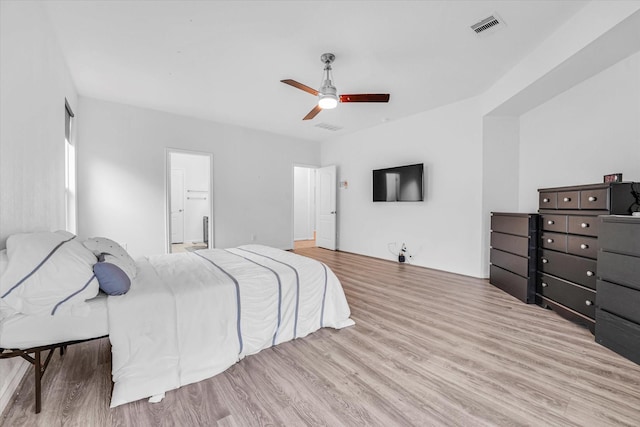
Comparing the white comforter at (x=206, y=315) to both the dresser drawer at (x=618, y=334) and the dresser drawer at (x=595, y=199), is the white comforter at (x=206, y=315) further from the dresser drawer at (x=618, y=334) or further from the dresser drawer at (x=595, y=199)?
the dresser drawer at (x=595, y=199)

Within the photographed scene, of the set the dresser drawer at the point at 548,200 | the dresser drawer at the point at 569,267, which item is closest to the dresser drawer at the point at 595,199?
the dresser drawer at the point at 548,200

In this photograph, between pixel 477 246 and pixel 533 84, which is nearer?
pixel 533 84

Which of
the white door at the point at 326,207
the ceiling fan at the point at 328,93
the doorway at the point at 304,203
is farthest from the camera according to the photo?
the doorway at the point at 304,203

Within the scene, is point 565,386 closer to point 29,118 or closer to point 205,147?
point 29,118

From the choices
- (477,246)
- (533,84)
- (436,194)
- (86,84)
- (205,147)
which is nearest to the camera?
(533,84)

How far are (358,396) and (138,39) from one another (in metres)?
3.59

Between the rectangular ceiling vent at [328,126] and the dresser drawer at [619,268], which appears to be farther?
the rectangular ceiling vent at [328,126]

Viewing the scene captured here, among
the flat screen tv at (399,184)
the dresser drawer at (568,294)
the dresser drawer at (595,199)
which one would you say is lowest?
the dresser drawer at (568,294)

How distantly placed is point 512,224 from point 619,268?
4.45ft

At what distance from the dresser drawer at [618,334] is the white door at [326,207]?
4743mm

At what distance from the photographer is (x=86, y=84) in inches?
146

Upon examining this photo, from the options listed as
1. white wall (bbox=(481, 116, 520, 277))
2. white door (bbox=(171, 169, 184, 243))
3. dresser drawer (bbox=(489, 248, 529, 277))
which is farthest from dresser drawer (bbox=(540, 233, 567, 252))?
white door (bbox=(171, 169, 184, 243))

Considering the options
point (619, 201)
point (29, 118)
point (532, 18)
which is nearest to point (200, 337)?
point (29, 118)

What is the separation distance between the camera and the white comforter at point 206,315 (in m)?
1.55
